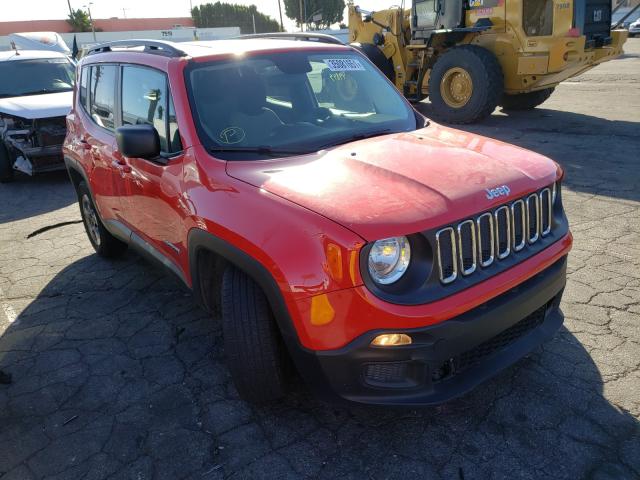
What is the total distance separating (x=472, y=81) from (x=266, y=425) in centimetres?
807

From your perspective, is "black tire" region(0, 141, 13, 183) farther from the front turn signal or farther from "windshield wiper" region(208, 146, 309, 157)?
the front turn signal

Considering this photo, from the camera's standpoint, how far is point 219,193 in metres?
2.54

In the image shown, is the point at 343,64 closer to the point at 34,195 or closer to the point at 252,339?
the point at 252,339

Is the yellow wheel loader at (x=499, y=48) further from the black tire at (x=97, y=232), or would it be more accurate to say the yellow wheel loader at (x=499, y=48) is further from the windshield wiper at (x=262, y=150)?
the windshield wiper at (x=262, y=150)

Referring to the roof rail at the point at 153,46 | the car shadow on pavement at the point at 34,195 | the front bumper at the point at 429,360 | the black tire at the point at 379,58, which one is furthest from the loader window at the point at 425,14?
the front bumper at the point at 429,360

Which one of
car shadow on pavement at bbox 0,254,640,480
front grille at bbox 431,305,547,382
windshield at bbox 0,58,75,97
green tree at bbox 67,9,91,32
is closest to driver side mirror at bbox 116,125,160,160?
car shadow on pavement at bbox 0,254,640,480

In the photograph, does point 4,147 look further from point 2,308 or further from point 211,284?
point 211,284

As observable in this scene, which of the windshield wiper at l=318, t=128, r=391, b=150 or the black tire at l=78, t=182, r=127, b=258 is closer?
the windshield wiper at l=318, t=128, r=391, b=150

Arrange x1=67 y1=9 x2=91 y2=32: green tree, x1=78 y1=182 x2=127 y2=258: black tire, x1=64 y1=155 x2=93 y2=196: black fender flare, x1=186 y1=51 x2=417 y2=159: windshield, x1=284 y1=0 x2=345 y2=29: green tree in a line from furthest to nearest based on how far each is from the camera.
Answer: x1=284 y1=0 x2=345 y2=29: green tree → x1=67 y1=9 x2=91 y2=32: green tree → x1=78 y1=182 x2=127 y2=258: black tire → x1=64 y1=155 x2=93 y2=196: black fender flare → x1=186 y1=51 x2=417 y2=159: windshield

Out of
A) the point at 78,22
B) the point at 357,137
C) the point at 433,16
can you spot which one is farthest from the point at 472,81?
the point at 78,22

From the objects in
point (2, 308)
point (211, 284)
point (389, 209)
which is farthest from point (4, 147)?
point (389, 209)

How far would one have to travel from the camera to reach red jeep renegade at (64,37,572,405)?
209 cm

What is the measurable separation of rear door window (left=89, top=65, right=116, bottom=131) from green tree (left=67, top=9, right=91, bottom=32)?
193 ft

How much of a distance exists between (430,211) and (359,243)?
0.35 metres
